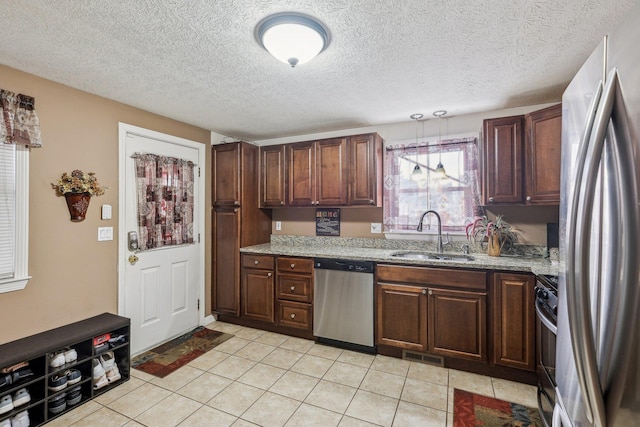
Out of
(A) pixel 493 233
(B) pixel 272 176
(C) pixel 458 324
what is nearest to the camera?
(C) pixel 458 324

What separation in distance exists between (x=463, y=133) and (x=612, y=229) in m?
2.80

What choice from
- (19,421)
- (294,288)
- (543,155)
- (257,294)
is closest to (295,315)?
(294,288)

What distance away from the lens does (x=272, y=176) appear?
12.5ft

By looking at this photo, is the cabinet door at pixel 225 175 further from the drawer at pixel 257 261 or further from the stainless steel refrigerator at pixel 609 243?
the stainless steel refrigerator at pixel 609 243

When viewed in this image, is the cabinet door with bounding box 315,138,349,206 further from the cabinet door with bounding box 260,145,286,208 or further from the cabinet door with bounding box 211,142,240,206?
the cabinet door with bounding box 211,142,240,206

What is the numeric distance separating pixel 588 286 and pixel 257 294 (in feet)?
10.4

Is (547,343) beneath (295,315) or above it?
above

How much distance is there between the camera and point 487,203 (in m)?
2.78

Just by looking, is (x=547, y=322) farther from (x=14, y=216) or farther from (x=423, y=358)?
(x=14, y=216)

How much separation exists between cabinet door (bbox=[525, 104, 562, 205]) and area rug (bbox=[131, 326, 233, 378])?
3.30 m

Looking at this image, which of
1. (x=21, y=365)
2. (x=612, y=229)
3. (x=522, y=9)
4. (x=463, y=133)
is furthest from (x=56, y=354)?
(x=463, y=133)

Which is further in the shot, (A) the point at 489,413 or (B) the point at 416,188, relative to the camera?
(B) the point at 416,188

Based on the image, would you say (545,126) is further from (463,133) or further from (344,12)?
(344,12)

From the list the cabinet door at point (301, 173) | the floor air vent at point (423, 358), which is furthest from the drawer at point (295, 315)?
the cabinet door at point (301, 173)
